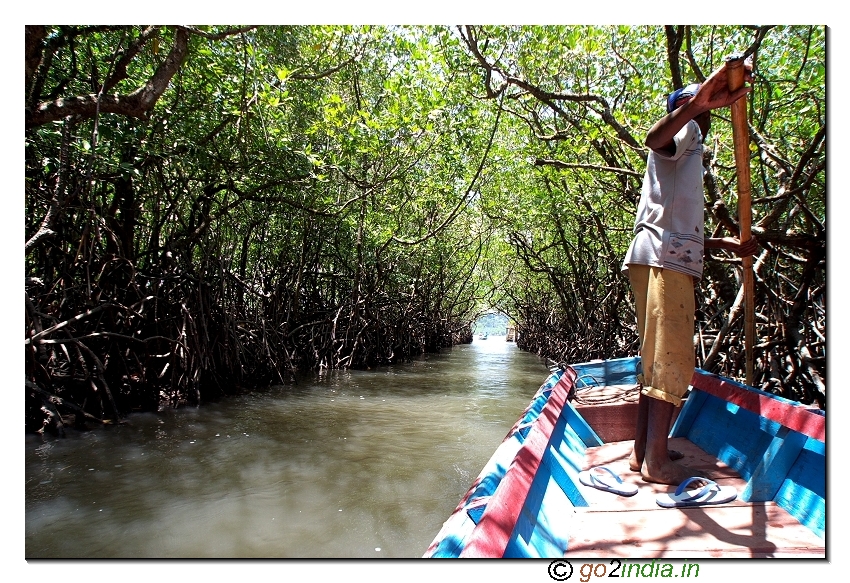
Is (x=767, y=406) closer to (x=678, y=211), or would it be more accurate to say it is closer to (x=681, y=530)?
(x=681, y=530)

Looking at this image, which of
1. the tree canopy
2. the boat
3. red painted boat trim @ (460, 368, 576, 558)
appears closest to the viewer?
red painted boat trim @ (460, 368, 576, 558)

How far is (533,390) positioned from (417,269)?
22.9ft

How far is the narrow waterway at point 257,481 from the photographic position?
290cm

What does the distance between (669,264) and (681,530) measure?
968mm

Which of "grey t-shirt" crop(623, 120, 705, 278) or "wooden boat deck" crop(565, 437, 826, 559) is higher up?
"grey t-shirt" crop(623, 120, 705, 278)

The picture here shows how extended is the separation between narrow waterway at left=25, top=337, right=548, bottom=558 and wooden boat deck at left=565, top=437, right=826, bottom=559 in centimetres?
123

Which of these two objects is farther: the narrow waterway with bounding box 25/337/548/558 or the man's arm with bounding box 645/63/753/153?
the narrow waterway with bounding box 25/337/548/558

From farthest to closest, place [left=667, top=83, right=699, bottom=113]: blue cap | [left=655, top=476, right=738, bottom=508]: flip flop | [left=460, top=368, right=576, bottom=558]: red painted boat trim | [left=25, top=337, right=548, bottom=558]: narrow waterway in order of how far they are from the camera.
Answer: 1. [left=25, top=337, right=548, bottom=558]: narrow waterway
2. [left=667, top=83, right=699, bottom=113]: blue cap
3. [left=655, top=476, right=738, bottom=508]: flip flop
4. [left=460, top=368, right=576, bottom=558]: red painted boat trim

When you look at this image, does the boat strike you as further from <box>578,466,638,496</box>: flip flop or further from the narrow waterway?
the narrow waterway

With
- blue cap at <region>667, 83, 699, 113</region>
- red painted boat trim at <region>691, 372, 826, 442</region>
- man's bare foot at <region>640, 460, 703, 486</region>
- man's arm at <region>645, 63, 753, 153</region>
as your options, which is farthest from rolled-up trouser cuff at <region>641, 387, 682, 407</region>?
blue cap at <region>667, 83, 699, 113</region>

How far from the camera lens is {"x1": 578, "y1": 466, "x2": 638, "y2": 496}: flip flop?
219cm

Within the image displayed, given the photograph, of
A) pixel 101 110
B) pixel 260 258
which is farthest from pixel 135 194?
pixel 260 258

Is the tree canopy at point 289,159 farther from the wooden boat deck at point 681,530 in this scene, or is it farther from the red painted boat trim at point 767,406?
the wooden boat deck at point 681,530

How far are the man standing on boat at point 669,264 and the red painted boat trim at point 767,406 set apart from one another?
408mm
